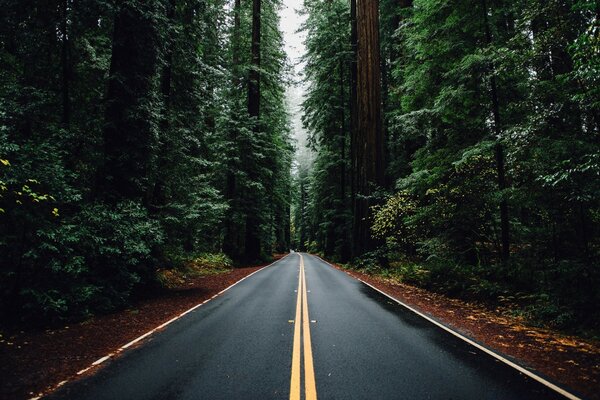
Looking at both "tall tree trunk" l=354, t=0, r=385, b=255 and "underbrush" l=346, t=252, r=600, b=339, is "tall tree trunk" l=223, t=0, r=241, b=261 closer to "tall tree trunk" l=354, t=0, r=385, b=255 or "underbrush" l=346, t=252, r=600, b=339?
"tall tree trunk" l=354, t=0, r=385, b=255

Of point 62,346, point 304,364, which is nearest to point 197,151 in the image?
point 62,346

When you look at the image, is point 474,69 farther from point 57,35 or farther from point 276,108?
point 276,108

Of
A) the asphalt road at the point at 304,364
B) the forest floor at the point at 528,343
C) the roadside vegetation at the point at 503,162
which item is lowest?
the forest floor at the point at 528,343

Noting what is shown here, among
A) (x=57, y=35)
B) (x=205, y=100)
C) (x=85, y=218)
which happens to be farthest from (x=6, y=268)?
(x=205, y=100)

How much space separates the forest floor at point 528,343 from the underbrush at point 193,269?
8.32 metres

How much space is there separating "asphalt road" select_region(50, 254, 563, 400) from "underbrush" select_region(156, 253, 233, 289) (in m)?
4.89

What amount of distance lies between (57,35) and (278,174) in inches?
762

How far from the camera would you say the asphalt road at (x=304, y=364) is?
12.4 feet

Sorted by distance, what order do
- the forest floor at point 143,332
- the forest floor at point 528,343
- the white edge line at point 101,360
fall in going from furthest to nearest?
the white edge line at point 101,360, the forest floor at point 528,343, the forest floor at point 143,332

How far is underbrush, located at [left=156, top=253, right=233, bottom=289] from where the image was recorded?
470 inches

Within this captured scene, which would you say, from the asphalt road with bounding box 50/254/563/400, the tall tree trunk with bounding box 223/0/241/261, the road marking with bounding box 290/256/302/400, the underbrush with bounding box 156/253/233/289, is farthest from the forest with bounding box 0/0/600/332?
the tall tree trunk with bounding box 223/0/241/261

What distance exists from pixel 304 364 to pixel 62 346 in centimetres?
414

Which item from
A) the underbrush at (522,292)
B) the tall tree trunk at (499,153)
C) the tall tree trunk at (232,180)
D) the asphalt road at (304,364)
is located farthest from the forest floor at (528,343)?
the tall tree trunk at (232,180)

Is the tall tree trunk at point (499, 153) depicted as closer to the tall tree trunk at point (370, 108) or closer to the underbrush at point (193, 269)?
the tall tree trunk at point (370, 108)
